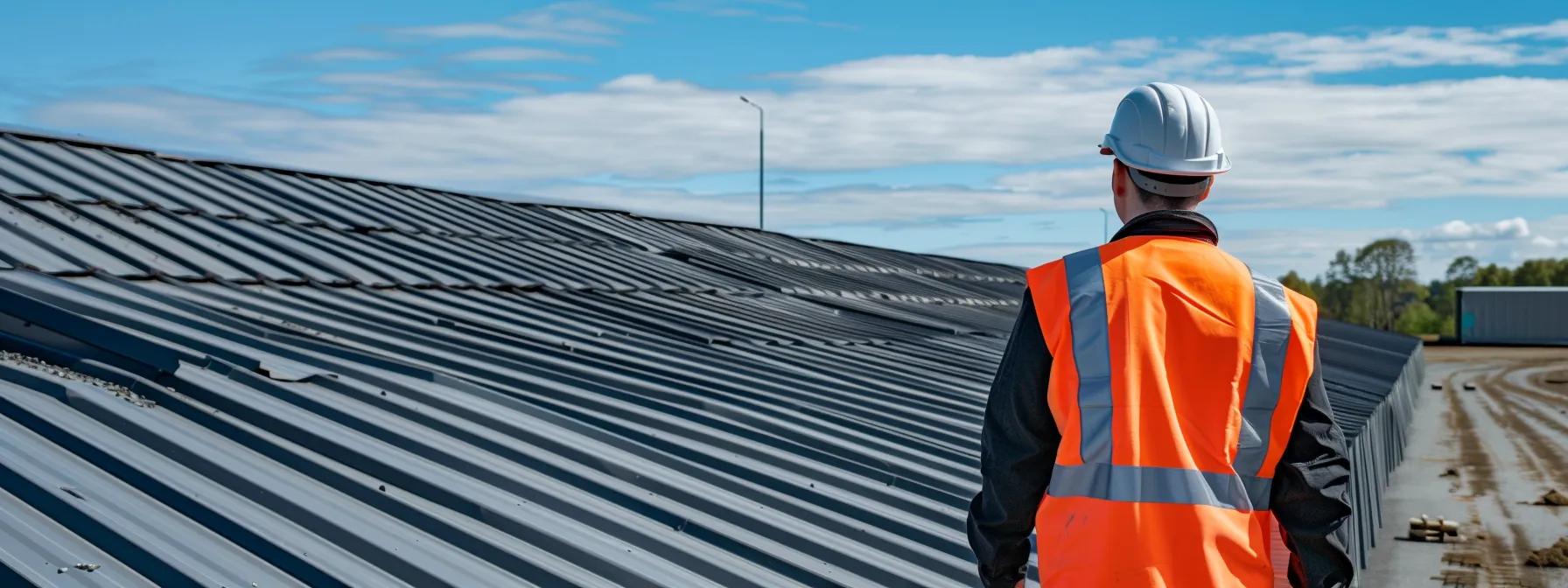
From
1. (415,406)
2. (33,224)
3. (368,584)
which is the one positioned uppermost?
(33,224)

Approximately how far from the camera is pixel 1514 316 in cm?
6769

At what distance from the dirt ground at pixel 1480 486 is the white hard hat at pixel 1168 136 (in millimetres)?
12608

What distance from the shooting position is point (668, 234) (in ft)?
56.5

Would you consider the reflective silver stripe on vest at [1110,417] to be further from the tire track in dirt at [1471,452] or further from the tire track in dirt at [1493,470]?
the tire track in dirt at [1471,452]

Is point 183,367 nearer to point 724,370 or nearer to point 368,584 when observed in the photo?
point 368,584

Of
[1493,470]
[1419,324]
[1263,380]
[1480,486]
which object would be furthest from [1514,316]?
[1263,380]

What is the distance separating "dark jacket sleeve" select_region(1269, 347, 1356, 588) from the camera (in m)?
2.70

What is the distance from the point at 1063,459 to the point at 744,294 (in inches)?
410

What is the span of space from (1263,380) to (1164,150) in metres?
0.55

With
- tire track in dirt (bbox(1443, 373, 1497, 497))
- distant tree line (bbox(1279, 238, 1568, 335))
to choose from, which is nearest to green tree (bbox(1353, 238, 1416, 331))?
distant tree line (bbox(1279, 238, 1568, 335))

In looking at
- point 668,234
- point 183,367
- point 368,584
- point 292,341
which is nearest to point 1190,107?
point 368,584

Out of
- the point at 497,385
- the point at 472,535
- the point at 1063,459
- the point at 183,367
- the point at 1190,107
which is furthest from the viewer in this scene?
the point at 497,385

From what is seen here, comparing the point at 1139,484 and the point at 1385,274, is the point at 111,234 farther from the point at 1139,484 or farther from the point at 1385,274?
the point at 1385,274

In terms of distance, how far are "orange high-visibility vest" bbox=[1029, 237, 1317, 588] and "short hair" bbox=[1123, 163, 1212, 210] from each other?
0.58ft
